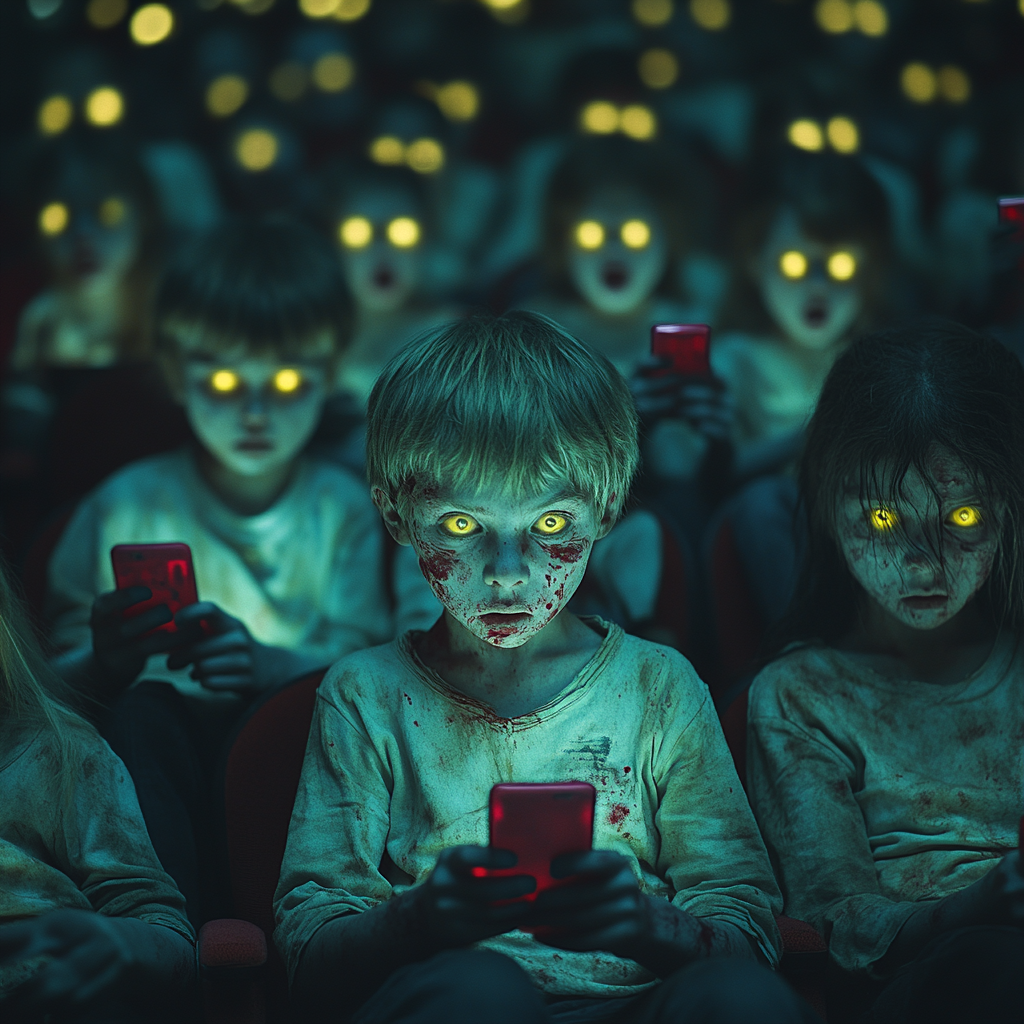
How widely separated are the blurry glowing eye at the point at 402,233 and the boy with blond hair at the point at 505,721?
1962 mm

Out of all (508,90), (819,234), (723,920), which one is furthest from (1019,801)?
(508,90)

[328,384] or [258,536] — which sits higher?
[328,384]

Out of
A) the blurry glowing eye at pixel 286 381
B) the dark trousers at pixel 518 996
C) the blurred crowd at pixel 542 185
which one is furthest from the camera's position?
the blurred crowd at pixel 542 185

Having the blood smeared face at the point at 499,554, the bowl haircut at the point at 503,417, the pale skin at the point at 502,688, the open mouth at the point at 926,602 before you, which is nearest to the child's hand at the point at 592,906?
the pale skin at the point at 502,688

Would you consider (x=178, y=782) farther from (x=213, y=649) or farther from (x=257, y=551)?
(x=257, y=551)

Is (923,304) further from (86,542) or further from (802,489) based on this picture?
(86,542)

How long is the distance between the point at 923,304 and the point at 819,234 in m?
0.79

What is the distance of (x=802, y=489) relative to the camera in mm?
1909

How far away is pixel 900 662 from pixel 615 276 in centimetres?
176

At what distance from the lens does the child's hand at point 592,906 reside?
1.36 m

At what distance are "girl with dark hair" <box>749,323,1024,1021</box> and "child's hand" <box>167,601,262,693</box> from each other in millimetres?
730

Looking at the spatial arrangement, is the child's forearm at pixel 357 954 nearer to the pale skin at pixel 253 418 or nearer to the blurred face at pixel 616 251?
the pale skin at pixel 253 418

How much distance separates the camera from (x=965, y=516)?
5.62 ft

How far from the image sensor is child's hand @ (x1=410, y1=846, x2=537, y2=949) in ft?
4.44
